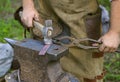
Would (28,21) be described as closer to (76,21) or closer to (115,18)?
(76,21)

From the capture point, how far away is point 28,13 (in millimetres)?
2594

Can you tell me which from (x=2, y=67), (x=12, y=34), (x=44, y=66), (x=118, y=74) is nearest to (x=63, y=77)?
(x=44, y=66)

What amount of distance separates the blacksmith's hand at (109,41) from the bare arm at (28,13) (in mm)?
451

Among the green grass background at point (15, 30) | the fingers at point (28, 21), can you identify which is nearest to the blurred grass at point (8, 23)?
the green grass background at point (15, 30)

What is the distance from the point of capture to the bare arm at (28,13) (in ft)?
8.28

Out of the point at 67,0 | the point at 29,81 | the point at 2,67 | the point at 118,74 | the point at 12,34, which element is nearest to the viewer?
the point at 29,81

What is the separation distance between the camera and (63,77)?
2260 mm

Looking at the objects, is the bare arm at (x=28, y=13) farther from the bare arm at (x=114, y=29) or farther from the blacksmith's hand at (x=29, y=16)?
the bare arm at (x=114, y=29)

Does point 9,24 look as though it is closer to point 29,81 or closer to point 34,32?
point 34,32

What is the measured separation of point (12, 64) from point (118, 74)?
1.03 metres

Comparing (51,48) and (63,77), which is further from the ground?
(51,48)

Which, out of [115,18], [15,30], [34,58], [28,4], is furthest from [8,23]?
[34,58]

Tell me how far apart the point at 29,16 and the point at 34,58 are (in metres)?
0.40

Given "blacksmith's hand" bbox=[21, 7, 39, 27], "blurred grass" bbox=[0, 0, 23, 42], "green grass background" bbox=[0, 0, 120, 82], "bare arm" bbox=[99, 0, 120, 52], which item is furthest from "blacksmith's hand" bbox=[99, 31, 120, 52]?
"blurred grass" bbox=[0, 0, 23, 42]
